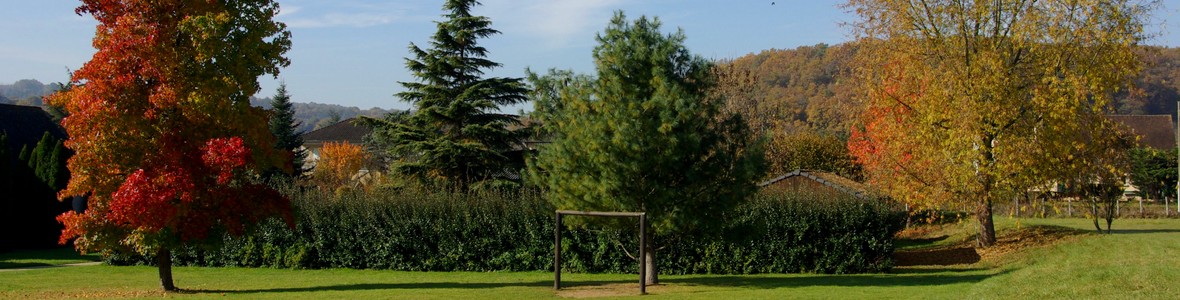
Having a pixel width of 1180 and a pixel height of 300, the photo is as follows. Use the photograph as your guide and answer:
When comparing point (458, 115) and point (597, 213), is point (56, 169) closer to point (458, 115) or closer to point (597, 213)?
point (458, 115)

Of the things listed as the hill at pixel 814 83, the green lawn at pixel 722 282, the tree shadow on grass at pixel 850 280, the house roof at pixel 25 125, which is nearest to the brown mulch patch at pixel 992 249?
the green lawn at pixel 722 282

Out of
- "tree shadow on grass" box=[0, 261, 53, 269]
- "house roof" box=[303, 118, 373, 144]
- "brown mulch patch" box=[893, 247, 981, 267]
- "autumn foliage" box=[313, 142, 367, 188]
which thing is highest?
"house roof" box=[303, 118, 373, 144]

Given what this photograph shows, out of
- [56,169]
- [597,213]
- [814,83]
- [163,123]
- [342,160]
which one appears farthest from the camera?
[814,83]

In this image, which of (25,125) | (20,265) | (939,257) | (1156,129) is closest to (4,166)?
(20,265)

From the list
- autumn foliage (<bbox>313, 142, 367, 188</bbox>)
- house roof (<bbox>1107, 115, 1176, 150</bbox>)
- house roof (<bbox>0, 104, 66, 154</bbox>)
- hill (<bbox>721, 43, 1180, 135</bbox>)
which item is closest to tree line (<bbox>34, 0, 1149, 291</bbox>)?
house roof (<bbox>0, 104, 66, 154</bbox>)

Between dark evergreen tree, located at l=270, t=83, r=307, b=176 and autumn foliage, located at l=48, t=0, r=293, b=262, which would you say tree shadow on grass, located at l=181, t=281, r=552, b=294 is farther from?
dark evergreen tree, located at l=270, t=83, r=307, b=176

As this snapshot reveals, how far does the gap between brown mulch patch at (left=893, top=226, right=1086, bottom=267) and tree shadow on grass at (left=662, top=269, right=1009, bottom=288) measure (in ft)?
8.42

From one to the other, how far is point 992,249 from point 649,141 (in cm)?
1272

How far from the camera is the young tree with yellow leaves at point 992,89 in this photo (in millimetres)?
22578

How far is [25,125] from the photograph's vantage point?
43.8 metres

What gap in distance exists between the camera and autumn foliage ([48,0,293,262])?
696 inches

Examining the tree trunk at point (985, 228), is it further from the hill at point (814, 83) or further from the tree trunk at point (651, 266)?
the hill at point (814, 83)

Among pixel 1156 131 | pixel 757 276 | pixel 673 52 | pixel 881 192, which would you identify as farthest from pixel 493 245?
pixel 1156 131

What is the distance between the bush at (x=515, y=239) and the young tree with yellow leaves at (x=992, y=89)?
2060 millimetres
